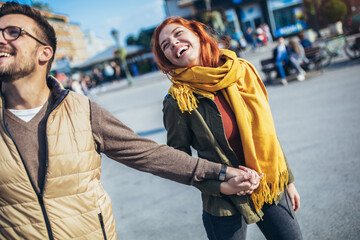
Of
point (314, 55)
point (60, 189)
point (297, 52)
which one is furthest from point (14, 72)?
point (314, 55)

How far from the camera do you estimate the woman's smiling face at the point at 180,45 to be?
171 cm

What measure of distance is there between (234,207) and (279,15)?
104 feet

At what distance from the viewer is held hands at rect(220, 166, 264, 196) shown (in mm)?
1462

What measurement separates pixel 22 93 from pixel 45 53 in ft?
0.79

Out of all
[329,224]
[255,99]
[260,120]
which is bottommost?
[329,224]

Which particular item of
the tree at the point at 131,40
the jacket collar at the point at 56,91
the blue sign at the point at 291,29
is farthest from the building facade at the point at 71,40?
the jacket collar at the point at 56,91

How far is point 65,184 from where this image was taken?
4.08 ft

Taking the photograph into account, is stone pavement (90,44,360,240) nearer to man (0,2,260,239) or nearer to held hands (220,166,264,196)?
held hands (220,166,264,196)

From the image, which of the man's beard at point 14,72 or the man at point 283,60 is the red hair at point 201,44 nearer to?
the man's beard at point 14,72

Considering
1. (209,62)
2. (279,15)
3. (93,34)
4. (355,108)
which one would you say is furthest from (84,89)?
(93,34)

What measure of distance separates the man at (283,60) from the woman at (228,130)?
819 centimetres

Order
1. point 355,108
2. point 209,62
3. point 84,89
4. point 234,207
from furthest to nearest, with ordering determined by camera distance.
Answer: point 84,89
point 355,108
point 209,62
point 234,207

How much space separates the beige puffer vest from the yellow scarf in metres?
0.59

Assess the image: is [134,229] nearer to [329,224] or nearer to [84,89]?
[329,224]
